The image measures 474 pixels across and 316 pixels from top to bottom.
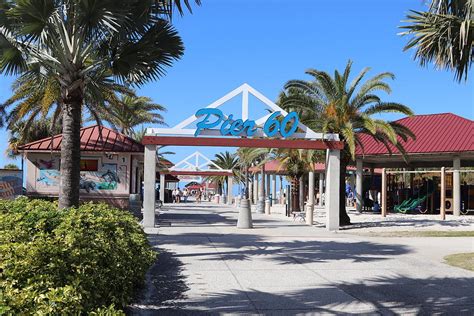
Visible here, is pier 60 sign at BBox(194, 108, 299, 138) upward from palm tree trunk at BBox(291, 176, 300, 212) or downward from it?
upward

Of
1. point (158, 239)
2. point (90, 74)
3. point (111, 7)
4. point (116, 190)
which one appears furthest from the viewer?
point (116, 190)

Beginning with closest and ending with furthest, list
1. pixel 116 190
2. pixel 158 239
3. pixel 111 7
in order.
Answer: pixel 111 7 < pixel 158 239 < pixel 116 190

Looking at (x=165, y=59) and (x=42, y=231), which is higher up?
(x=165, y=59)

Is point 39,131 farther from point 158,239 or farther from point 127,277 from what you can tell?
point 127,277

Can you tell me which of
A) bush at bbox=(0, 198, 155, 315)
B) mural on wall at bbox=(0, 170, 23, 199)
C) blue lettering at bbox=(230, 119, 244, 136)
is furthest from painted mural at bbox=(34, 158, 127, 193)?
bush at bbox=(0, 198, 155, 315)

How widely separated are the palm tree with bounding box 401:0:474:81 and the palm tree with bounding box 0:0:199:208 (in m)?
5.22

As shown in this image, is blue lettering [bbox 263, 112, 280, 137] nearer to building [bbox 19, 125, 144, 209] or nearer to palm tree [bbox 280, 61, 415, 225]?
palm tree [bbox 280, 61, 415, 225]

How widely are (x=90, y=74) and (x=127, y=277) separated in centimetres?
609

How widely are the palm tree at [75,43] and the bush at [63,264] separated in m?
3.60

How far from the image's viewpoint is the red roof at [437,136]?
33.5 meters

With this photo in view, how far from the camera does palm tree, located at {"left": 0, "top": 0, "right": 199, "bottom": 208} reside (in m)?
10.0

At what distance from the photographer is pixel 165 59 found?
12.7 m

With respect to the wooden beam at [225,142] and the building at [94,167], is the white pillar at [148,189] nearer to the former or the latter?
the wooden beam at [225,142]

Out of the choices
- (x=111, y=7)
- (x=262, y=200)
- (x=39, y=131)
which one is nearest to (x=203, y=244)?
(x=111, y=7)
